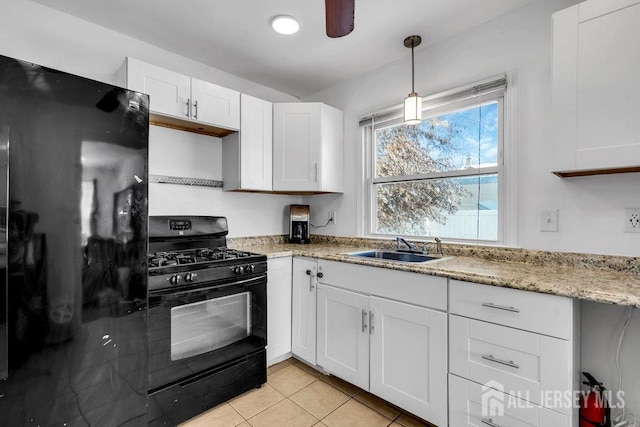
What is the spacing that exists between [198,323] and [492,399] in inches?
62.3

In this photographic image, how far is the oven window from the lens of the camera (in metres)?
1.76

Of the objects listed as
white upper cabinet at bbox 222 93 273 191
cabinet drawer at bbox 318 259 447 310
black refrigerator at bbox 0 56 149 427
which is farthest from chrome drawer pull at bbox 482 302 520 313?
white upper cabinet at bbox 222 93 273 191

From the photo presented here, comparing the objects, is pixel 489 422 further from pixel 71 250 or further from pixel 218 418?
pixel 71 250

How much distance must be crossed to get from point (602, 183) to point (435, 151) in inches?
40.3

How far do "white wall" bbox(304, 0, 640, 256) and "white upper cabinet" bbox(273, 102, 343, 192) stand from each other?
0.79m

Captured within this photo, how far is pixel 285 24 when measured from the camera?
6.68 feet

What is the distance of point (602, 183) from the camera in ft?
5.27

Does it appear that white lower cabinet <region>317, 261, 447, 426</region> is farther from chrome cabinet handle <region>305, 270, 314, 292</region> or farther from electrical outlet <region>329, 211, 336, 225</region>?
electrical outlet <region>329, 211, 336, 225</region>

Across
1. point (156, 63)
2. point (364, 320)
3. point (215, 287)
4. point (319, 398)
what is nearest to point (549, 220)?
point (364, 320)

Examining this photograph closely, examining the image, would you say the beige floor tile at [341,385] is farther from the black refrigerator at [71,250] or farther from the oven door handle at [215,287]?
the black refrigerator at [71,250]

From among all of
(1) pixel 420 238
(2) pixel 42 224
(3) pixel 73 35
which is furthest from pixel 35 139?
(1) pixel 420 238

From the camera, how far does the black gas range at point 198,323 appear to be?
1.67m

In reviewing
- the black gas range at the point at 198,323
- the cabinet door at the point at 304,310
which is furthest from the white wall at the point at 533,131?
the black gas range at the point at 198,323

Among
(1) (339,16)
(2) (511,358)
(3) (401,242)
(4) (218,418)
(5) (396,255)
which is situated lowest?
(4) (218,418)
